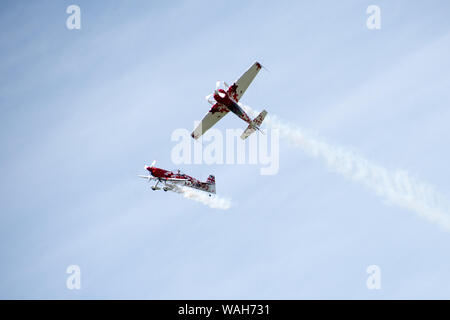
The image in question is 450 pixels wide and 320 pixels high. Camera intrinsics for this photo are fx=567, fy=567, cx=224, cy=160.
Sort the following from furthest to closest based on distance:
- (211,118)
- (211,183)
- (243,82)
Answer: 1. (211,183)
2. (211,118)
3. (243,82)

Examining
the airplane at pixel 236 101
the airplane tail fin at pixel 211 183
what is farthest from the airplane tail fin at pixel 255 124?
the airplane tail fin at pixel 211 183

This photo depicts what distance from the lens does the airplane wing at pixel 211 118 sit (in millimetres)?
72375

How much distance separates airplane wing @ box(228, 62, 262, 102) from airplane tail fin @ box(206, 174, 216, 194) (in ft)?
41.2

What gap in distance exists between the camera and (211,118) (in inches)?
2891

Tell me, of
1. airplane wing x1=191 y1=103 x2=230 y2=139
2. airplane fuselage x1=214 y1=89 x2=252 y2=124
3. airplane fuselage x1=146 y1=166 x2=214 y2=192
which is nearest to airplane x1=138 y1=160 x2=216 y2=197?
airplane fuselage x1=146 y1=166 x2=214 y2=192

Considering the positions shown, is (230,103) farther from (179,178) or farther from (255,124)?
(179,178)

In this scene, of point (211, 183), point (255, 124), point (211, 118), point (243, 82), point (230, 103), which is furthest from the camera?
point (211, 183)

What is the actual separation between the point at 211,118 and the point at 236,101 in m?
4.95

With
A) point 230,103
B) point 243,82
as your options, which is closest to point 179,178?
point 230,103
